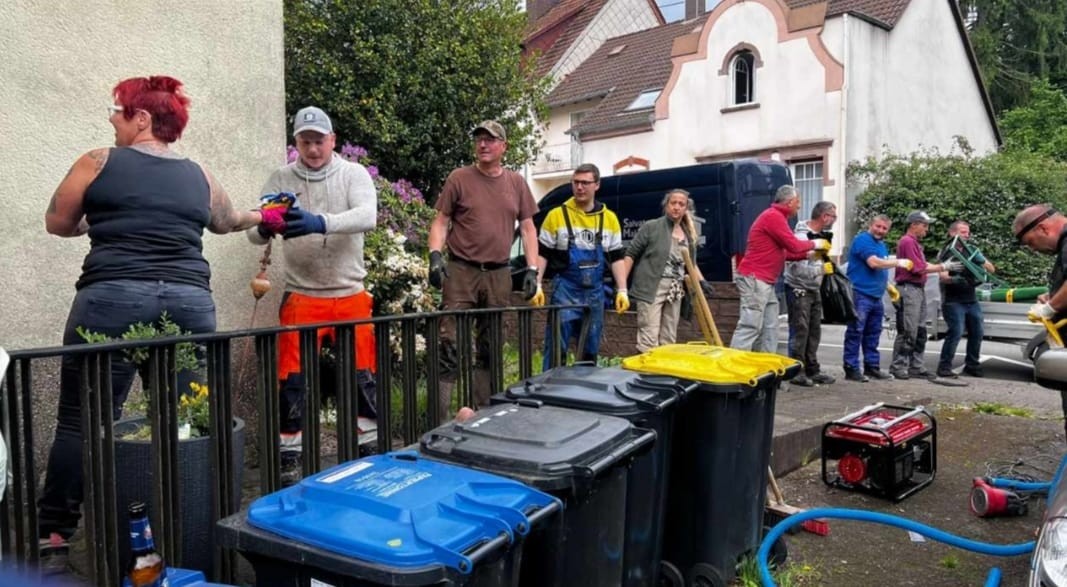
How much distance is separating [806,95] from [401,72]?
32.6ft

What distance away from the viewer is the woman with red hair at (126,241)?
113 inches

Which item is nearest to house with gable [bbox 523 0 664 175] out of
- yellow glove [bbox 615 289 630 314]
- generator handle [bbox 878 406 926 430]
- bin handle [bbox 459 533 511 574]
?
yellow glove [bbox 615 289 630 314]

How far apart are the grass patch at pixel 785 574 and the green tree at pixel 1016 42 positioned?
2727 cm

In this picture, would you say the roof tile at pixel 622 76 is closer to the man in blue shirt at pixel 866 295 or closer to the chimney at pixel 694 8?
the chimney at pixel 694 8

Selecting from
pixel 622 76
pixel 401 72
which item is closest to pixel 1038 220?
pixel 401 72

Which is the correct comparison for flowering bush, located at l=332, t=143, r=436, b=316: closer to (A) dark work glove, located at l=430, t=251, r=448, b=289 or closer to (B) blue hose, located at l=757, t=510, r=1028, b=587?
(A) dark work glove, located at l=430, t=251, r=448, b=289

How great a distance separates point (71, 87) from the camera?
4.36 metres

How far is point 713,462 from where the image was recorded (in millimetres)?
3252

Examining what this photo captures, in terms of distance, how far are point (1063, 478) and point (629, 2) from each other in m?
27.4

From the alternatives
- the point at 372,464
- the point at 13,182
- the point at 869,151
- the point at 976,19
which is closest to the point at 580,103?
the point at 869,151

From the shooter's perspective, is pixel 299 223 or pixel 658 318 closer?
pixel 299 223

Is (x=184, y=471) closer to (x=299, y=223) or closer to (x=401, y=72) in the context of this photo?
(x=299, y=223)

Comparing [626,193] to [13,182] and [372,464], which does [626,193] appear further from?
[372,464]

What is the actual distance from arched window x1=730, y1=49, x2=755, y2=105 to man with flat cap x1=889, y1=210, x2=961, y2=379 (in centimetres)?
1127
